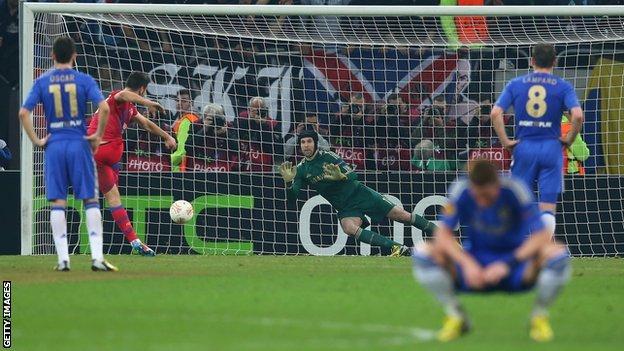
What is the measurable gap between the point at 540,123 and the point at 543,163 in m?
0.45

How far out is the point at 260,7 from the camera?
2012 centimetres

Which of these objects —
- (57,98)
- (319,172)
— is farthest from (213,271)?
(319,172)

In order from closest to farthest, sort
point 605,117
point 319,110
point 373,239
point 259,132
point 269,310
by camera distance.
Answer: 1. point 269,310
2. point 373,239
3. point 605,117
4. point 259,132
5. point 319,110

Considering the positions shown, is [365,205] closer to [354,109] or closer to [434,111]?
[354,109]

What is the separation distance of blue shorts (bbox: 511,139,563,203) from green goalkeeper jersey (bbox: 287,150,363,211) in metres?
4.95

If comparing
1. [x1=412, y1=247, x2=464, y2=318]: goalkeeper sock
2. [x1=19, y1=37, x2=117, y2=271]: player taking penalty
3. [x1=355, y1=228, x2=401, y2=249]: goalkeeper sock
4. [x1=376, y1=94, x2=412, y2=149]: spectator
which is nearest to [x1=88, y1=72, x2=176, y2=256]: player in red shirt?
[x1=19, y1=37, x2=117, y2=271]: player taking penalty

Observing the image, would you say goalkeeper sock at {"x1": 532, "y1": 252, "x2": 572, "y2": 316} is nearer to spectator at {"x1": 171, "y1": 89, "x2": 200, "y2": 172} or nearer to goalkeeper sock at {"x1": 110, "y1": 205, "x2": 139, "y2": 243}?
goalkeeper sock at {"x1": 110, "y1": 205, "x2": 139, "y2": 243}

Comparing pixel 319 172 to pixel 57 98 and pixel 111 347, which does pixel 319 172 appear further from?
pixel 111 347

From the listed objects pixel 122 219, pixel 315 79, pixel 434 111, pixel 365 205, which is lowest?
pixel 122 219

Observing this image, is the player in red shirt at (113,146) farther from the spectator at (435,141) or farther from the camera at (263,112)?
the spectator at (435,141)

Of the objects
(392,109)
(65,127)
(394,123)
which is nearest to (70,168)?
(65,127)

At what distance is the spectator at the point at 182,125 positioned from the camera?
71.6 feet

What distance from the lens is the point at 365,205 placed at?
2047cm

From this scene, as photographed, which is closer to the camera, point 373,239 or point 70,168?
point 70,168
